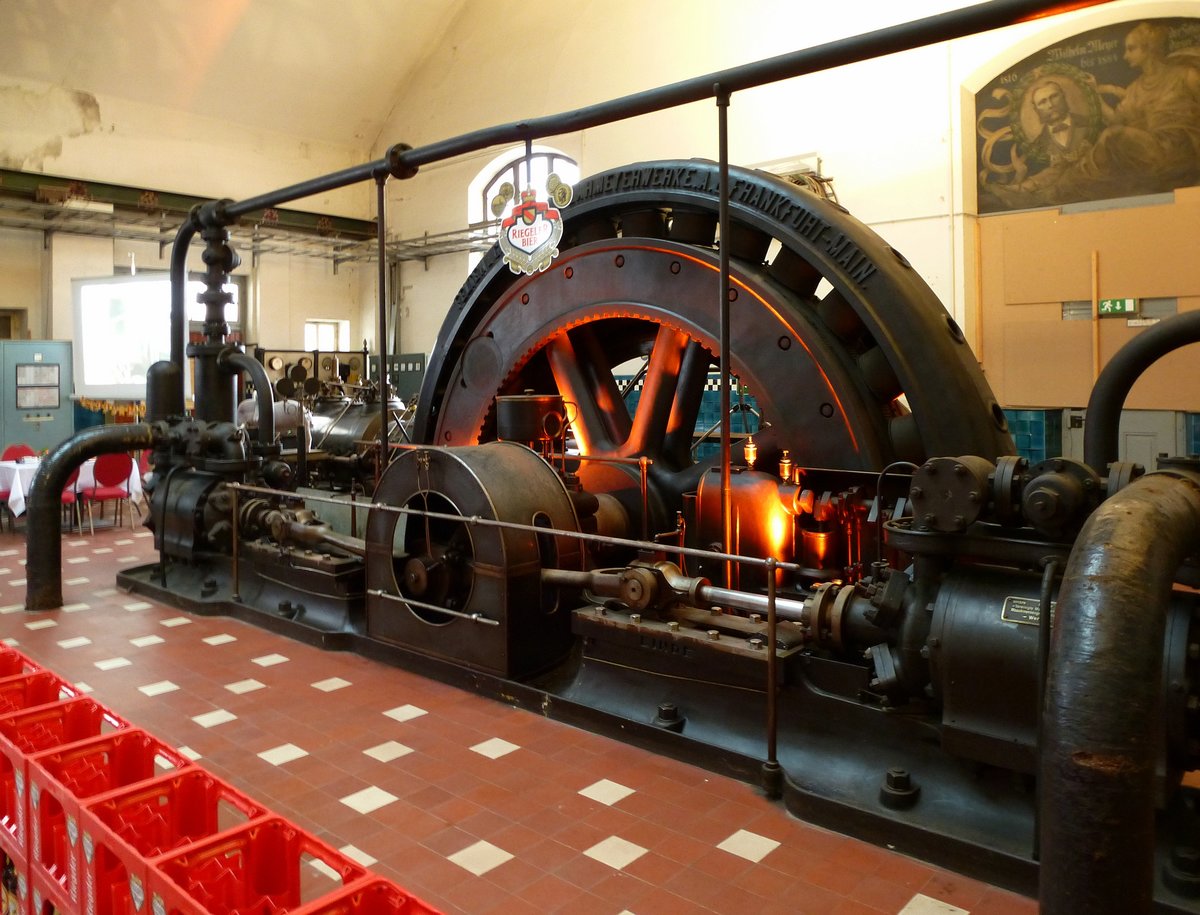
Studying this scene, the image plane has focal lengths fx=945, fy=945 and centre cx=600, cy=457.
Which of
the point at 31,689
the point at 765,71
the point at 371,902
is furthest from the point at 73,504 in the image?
the point at 371,902

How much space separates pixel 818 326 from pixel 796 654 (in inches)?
62.2

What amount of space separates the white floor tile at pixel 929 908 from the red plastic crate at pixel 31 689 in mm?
2496

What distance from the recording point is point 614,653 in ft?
12.9

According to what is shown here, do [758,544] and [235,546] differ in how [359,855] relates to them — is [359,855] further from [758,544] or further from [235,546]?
[235,546]

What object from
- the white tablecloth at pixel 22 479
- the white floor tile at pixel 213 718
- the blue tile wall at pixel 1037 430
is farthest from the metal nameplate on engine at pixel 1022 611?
the white tablecloth at pixel 22 479

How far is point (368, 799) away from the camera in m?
3.23

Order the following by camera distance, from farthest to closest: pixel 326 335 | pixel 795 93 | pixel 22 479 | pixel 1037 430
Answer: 1. pixel 326 335
2. pixel 795 93
3. pixel 22 479
4. pixel 1037 430

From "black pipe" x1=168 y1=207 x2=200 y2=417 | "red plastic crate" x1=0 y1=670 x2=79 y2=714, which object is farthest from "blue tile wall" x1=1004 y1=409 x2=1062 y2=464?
"red plastic crate" x1=0 y1=670 x2=79 y2=714

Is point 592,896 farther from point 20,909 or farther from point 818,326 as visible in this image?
point 818,326

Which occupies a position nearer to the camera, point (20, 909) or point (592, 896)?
point (20, 909)

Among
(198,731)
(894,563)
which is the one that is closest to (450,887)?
(198,731)

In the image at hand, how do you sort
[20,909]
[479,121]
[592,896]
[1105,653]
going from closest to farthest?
[1105,653], [20,909], [592,896], [479,121]

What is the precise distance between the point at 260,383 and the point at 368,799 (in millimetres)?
4012

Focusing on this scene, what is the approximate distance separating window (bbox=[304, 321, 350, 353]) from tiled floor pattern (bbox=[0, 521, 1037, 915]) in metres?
11.2
